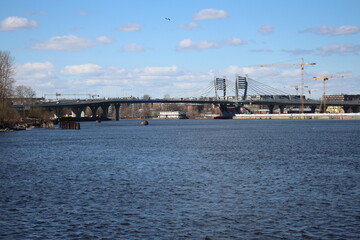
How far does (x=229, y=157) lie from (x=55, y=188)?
24193 mm

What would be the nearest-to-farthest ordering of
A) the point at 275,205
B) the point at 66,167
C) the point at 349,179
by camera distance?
the point at 275,205 → the point at 349,179 → the point at 66,167

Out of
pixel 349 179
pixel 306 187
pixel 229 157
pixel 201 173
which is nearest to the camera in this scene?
pixel 306 187

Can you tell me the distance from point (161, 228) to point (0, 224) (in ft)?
22.5

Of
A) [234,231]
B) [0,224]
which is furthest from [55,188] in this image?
[234,231]

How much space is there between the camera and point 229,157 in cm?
5212

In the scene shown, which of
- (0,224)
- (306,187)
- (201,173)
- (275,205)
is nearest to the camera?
(0,224)

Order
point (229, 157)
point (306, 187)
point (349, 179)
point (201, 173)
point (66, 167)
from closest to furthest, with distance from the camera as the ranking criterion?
point (306, 187)
point (349, 179)
point (201, 173)
point (66, 167)
point (229, 157)

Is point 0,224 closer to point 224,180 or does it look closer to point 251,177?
point 224,180

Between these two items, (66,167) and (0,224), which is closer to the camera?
(0,224)

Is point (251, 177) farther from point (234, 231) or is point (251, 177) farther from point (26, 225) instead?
point (26, 225)

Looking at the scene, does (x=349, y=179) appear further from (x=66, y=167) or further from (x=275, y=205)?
(x=66, y=167)

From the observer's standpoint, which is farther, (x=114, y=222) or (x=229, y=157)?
(x=229, y=157)

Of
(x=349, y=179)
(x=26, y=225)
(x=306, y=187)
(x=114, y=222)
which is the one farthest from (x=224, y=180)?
(x=26, y=225)

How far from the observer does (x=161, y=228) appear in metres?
21.1
